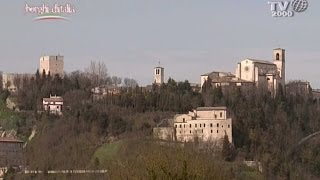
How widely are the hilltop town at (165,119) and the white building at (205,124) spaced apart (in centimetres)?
4

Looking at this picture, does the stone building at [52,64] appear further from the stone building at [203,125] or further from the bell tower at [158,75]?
the stone building at [203,125]

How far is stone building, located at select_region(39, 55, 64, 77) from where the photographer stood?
43938 mm

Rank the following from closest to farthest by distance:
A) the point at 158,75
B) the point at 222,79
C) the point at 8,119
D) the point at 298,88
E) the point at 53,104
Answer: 1. the point at 8,119
2. the point at 53,104
3. the point at 222,79
4. the point at 298,88
5. the point at 158,75

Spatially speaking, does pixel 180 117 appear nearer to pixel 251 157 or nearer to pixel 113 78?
pixel 251 157

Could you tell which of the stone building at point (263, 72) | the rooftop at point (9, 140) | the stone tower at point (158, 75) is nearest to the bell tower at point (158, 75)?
the stone tower at point (158, 75)

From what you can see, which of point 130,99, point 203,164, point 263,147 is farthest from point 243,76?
point 203,164

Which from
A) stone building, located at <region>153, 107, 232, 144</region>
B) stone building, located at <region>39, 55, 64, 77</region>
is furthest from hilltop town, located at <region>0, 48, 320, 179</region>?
stone building, located at <region>39, 55, 64, 77</region>

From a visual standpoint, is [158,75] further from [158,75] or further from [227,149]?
[227,149]

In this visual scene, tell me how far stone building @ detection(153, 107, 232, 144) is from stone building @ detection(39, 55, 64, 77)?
13.7 metres

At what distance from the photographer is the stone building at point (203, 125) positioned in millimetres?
30453

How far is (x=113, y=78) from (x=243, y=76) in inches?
350

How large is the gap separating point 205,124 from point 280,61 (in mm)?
10442

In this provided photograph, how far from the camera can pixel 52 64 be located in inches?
1742

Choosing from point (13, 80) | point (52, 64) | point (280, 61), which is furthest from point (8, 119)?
point (280, 61)
